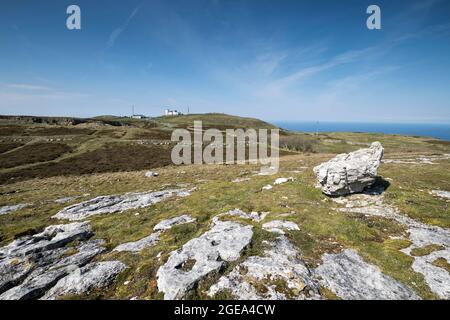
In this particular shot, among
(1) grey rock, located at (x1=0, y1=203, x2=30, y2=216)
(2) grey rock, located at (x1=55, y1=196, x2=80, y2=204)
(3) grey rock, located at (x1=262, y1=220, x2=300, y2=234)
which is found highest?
(3) grey rock, located at (x1=262, y1=220, x2=300, y2=234)

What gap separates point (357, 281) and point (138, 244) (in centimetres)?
1288

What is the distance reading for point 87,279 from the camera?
444 inches

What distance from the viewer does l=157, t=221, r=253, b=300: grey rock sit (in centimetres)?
996

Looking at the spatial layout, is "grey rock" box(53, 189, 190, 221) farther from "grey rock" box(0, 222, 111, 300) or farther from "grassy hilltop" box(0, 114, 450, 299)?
"grey rock" box(0, 222, 111, 300)

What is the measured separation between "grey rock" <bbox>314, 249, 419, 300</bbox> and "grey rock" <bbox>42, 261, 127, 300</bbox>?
10.4m

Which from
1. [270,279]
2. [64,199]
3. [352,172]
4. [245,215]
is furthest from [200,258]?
[64,199]

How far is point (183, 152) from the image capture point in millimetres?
66562

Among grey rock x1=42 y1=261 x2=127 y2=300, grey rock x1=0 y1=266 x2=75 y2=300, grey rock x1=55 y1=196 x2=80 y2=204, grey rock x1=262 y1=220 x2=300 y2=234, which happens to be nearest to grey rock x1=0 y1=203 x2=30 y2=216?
grey rock x1=55 y1=196 x2=80 y2=204

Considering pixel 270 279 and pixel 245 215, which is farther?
pixel 245 215

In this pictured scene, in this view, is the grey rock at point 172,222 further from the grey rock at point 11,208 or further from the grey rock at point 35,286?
the grey rock at point 11,208

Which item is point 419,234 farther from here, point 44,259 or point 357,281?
point 44,259

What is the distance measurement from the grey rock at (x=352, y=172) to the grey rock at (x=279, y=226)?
7.71 meters
